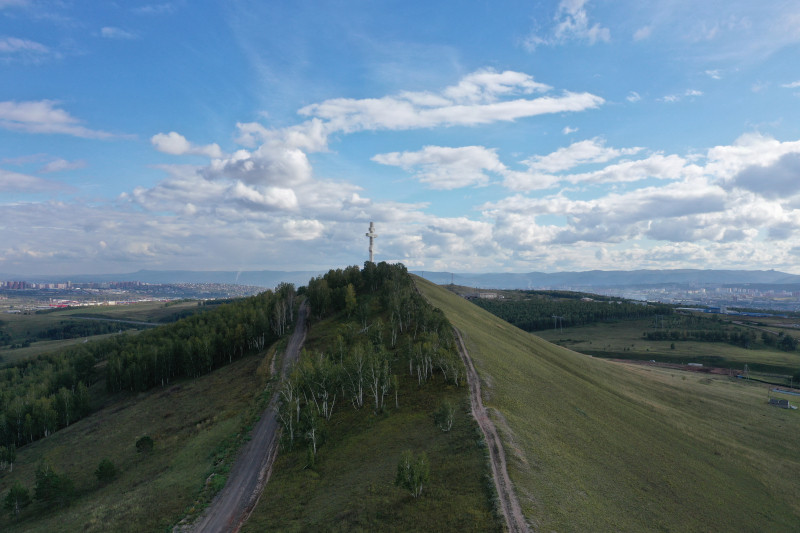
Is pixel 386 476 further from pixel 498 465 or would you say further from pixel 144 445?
pixel 144 445

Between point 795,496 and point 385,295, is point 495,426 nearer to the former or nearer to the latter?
point 795,496

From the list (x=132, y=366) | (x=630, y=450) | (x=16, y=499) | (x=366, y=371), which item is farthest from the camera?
(x=132, y=366)

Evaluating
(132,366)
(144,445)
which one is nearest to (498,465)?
(144,445)

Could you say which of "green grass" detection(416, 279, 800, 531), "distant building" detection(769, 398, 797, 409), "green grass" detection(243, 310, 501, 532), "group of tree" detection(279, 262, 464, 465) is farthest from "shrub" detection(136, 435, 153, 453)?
"distant building" detection(769, 398, 797, 409)

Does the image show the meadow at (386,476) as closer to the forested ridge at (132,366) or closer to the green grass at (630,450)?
the green grass at (630,450)

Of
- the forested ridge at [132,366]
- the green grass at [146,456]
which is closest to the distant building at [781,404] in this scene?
the green grass at [146,456]

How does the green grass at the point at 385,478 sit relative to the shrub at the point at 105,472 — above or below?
above

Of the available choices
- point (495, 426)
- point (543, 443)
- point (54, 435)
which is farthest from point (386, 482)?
point (54, 435)
